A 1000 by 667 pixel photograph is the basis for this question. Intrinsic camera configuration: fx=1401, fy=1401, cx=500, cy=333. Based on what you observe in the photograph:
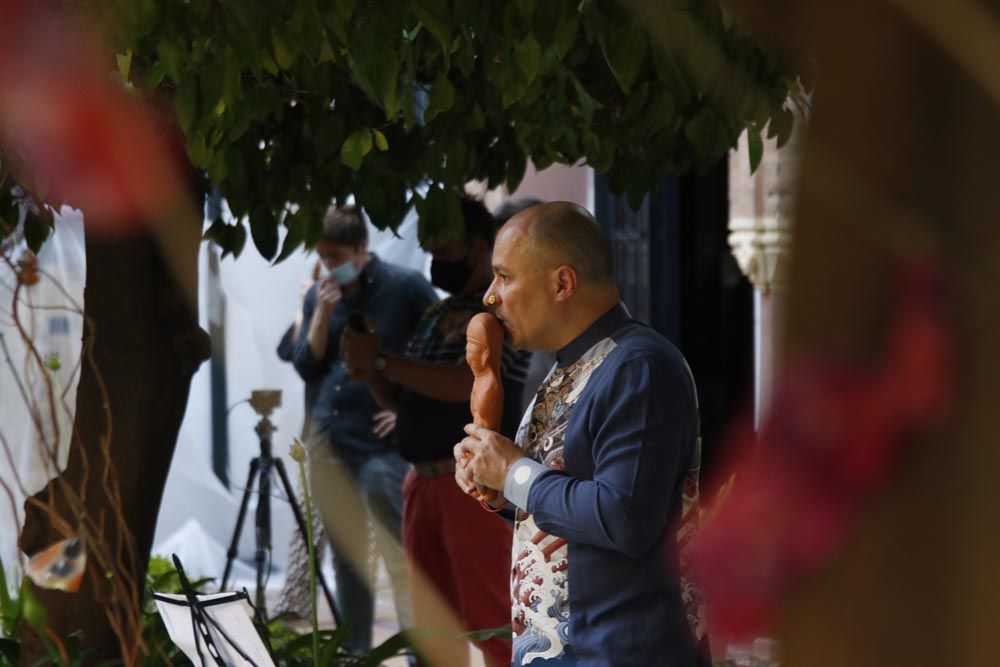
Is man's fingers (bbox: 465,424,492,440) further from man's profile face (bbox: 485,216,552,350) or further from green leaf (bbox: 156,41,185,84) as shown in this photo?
green leaf (bbox: 156,41,185,84)

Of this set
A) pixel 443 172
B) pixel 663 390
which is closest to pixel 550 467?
pixel 663 390

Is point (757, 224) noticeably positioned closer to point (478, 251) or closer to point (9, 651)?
point (478, 251)

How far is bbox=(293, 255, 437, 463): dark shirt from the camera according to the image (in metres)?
4.97

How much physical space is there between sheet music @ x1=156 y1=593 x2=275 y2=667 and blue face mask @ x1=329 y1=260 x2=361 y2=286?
265 cm

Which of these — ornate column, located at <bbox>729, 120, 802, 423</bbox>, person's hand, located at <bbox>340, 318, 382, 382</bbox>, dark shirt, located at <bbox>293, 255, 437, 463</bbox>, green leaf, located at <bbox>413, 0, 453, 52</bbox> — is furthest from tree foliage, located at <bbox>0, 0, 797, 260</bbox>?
ornate column, located at <bbox>729, 120, 802, 423</bbox>

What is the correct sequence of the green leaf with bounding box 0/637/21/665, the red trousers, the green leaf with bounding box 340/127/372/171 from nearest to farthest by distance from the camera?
the green leaf with bounding box 340/127/372/171 → the green leaf with bounding box 0/637/21/665 → the red trousers

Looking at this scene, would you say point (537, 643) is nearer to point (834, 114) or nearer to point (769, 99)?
point (769, 99)

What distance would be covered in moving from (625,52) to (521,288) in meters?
0.41

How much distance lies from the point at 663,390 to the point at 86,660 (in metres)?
1.84

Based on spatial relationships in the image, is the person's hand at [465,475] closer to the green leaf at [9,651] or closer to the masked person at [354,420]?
the green leaf at [9,651]

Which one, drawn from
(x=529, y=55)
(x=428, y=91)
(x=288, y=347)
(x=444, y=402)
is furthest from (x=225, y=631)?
(x=288, y=347)

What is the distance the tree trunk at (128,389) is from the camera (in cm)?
331

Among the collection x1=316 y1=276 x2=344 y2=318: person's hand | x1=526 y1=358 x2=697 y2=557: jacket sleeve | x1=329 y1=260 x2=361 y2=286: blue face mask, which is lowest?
x1=526 y1=358 x2=697 y2=557: jacket sleeve

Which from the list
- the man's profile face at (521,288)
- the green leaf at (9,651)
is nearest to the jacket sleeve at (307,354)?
the green leaf at (9,651)
